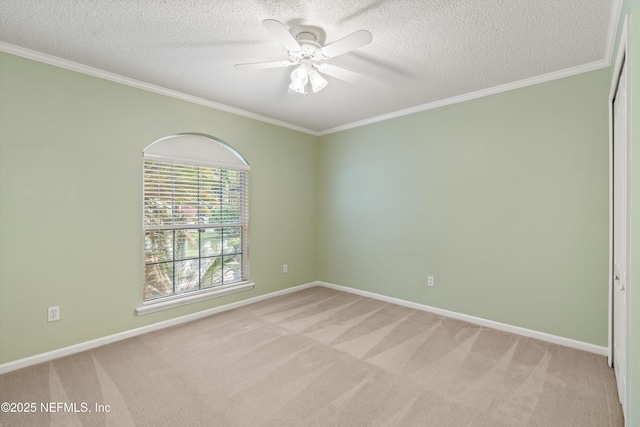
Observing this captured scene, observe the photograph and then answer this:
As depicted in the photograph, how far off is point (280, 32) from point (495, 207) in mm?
2675

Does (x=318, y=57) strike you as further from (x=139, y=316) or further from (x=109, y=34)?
(x=139, y=316)

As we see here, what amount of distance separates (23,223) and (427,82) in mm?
3766

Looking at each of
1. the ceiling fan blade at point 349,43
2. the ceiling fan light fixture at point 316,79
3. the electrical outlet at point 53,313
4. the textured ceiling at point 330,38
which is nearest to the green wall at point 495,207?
the textured ceiling at point 330,38

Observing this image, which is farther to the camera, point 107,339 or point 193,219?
point 193,219

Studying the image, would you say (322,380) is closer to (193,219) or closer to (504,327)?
(504,327)

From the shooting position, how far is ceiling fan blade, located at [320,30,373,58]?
1709mm

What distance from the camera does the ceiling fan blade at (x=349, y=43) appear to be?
1709mm

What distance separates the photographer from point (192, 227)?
134 inches

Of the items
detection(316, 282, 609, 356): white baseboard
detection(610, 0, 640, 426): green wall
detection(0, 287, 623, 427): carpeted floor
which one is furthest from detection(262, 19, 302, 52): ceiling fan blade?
detection(316, 282, 609, 356): white baseboard

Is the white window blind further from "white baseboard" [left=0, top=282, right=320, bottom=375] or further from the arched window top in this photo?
"white baseboard" [left=0, top=282, right=320, bottom=375]

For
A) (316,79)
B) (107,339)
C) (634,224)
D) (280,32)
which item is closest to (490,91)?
(316,79)

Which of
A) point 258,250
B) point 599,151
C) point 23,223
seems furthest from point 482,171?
point 23,223

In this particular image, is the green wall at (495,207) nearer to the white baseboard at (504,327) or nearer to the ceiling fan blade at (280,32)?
the white baseboard at (504,327)

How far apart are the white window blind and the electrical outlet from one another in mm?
686
